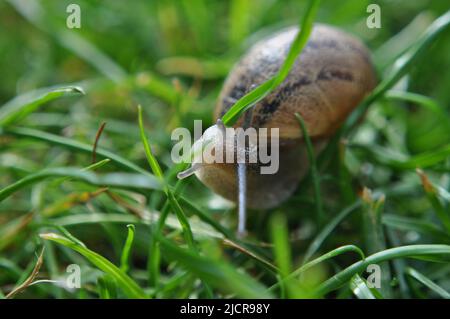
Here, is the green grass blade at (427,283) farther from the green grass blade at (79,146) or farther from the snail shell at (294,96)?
the green grass blade at (79,146)

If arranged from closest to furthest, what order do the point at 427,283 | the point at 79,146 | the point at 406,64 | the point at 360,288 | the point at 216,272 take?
the point at 216,272, the point at 360,288, the point at 427,283, the point at 79,146, the point at 406,64

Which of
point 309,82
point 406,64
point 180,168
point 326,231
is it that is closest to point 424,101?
point 406,64

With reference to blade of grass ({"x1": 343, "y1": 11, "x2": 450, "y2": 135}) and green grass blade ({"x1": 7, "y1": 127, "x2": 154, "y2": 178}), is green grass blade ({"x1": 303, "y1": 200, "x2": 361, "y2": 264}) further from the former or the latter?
green grass blade ({"x1": 7, "y1": 127, "x2": 154, "y2": 178})

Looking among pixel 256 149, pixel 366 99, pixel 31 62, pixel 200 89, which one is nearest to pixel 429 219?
pixel 366 99

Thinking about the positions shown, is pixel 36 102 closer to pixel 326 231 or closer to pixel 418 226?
pixel 326 231

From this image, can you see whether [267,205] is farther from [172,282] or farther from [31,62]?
[31,62]

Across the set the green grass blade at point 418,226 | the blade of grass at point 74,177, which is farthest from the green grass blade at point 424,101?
the blade of grass at point 74,177

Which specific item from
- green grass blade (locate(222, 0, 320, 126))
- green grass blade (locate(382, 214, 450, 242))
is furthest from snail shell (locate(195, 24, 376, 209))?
green grass blade (locate(382, 214, 450, 242))
